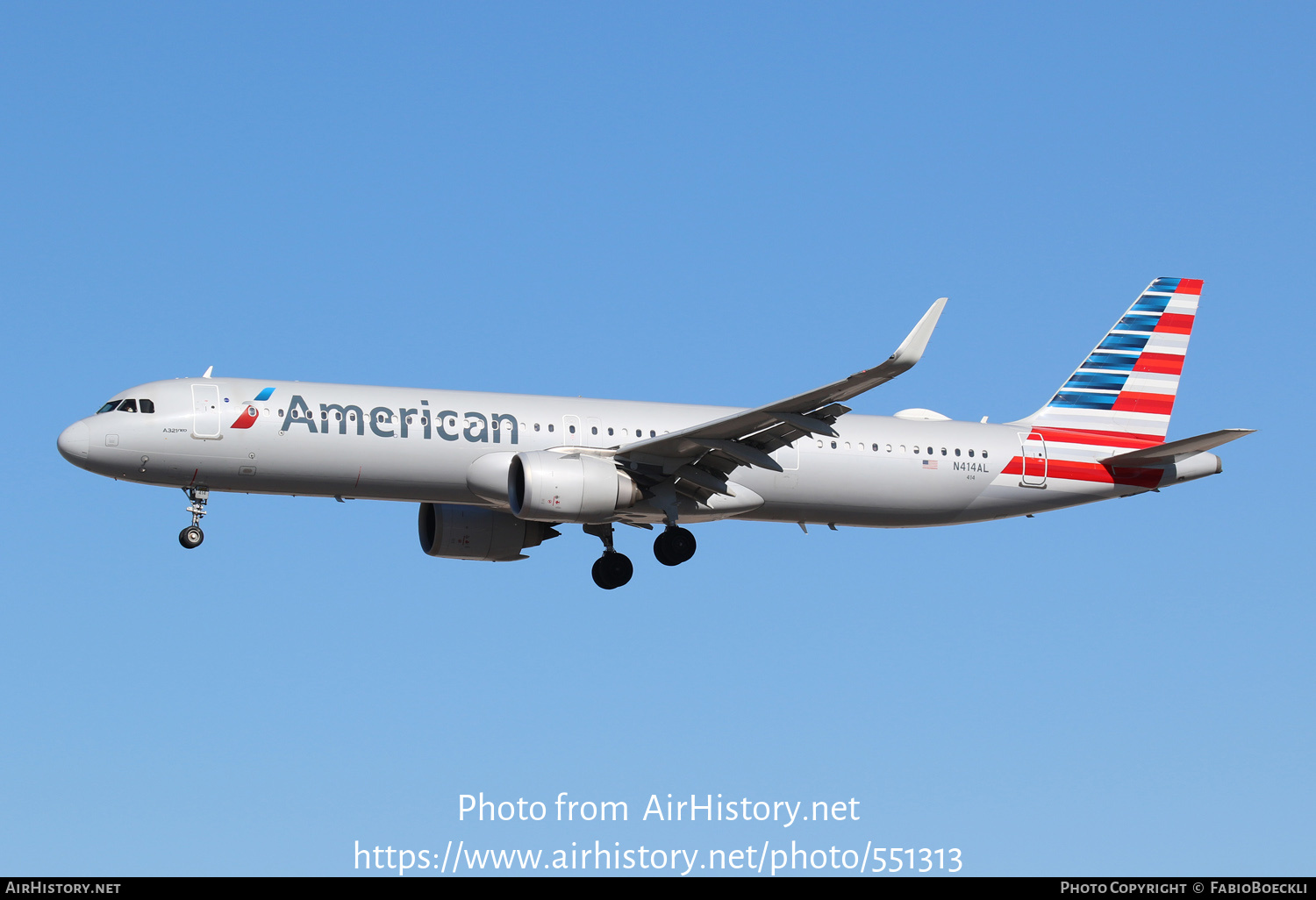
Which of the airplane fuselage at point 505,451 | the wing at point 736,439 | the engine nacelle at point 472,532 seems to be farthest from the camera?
the engine nacelle at point 472,532

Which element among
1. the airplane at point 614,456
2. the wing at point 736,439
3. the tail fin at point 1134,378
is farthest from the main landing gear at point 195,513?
the tail fin at point 1134,378

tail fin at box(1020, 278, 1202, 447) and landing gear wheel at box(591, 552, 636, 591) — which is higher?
tail fin at box(1020, 278, 1202, 447)

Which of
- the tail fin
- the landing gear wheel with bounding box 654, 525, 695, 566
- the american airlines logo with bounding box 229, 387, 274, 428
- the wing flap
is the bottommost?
the landing gear wheel with bounding box 654, 525, 695, 566

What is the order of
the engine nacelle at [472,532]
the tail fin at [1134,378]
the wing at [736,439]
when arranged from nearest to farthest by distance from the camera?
the wing at [736,439] → the engine nacelle at [472,532] → the tail fin at [1134,378]

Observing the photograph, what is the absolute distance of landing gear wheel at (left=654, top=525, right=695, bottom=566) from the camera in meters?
36.8

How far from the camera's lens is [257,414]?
111 feet

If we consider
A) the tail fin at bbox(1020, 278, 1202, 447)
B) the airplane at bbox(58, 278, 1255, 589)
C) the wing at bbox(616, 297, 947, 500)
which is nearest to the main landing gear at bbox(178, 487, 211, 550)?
the airplane at bbox(58, 278, 1255, 589)

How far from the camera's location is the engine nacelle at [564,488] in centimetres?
3366

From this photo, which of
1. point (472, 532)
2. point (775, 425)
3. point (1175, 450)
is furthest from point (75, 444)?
point (1175, 450)

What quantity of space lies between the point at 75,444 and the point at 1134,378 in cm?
2614

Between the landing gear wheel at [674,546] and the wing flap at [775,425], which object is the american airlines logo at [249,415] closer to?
the wing flap at [775,425]

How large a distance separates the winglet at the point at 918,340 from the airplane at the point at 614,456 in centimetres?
4

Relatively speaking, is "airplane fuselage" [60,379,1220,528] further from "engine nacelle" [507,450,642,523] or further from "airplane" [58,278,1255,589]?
"engine nacelle" [507,450,642,523]

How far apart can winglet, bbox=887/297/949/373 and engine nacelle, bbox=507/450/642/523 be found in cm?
785
